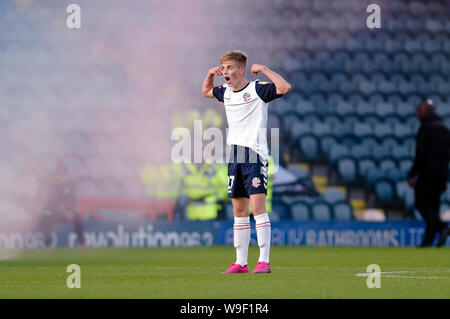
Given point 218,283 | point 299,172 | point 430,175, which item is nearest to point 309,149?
point 299,172

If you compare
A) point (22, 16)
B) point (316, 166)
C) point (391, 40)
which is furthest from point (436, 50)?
point (22, 16)

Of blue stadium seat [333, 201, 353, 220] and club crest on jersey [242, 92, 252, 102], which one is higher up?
club crest on jersey [242, 92, 252, 102]

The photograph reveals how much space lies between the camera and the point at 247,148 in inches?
256

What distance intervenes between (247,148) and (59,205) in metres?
7.19

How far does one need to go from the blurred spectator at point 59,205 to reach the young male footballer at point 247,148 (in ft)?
22.0

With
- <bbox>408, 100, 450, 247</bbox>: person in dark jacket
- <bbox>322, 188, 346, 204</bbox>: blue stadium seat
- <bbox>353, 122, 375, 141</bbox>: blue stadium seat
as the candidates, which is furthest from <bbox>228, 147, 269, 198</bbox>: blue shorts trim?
<bbox>353, 122, 375, 141</bbox>: blue stadium seat

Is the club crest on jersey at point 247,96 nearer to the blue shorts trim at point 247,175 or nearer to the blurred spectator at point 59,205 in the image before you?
the blue shorts trim at point 247,175

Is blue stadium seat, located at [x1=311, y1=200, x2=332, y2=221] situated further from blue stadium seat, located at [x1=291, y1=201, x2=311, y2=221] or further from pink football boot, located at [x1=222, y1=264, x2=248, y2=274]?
pink football boot, located at [x1=222, y1=264, x2=248, y2=274]

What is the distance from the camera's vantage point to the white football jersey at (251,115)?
21.2 ft

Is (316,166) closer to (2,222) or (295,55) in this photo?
(295,55)

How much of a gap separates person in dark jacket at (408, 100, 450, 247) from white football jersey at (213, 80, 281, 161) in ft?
19.7

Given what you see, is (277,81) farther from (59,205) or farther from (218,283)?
(59,205)

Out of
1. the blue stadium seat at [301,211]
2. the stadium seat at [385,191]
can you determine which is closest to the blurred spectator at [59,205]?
the blue stadium seat at [301,211]

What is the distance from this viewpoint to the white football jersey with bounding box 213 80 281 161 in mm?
6477
